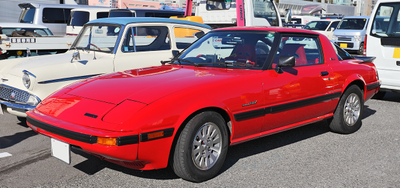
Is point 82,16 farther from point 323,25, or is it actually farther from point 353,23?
point 323,25

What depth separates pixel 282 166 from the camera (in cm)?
393

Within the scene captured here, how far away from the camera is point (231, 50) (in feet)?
15.1

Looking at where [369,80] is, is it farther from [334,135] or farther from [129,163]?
[129,163]

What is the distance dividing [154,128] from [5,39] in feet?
18.4

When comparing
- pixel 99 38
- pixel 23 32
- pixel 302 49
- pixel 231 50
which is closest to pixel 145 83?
pixel 231 50

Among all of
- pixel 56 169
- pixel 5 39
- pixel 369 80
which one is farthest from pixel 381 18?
pixel 5 39

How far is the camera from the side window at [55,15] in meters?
15.7

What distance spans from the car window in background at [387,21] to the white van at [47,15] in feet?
41.4

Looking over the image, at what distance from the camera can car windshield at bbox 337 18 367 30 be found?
17.0 metres

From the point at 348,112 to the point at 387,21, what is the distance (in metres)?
3.41

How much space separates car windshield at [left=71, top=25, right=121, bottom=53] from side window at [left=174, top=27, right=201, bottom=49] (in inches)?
42.0

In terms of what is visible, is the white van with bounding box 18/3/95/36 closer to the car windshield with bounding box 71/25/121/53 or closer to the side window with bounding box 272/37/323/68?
the car windshield with bounding box 71/25/121/53

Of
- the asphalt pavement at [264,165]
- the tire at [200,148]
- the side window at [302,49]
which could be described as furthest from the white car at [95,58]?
the tire at [200,148]

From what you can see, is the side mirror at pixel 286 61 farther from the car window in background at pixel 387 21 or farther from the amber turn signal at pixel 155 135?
the car window in background at pixel 387 21
